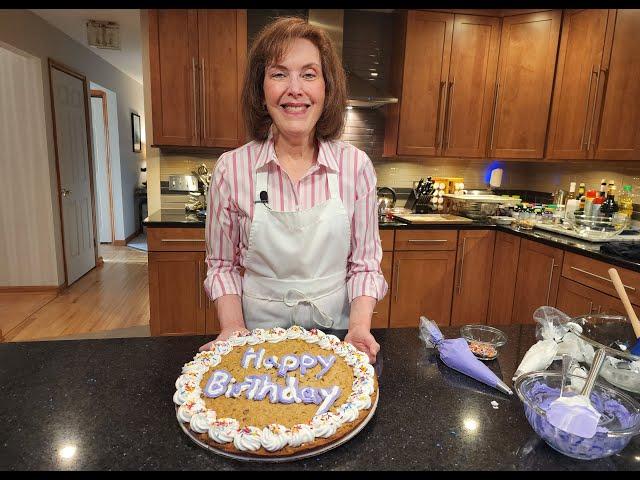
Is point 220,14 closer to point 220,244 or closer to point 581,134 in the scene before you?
point 220,244

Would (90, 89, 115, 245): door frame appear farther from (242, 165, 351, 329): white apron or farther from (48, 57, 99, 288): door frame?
(242, 165, 351, 329): white apron

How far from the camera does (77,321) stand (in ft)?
11.6

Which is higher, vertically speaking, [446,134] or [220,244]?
[446,134]

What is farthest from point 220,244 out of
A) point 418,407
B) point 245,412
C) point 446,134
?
point 446,134

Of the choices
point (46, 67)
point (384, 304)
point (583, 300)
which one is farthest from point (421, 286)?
point (46, 67)

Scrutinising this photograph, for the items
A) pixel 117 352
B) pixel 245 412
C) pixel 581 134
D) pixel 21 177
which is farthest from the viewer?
pixel 21 177

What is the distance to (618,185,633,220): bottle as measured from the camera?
113 inches

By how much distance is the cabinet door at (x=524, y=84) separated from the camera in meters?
3.11

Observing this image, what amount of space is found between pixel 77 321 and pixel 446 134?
334cm

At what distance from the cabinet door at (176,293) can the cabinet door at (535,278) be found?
2.18 metres

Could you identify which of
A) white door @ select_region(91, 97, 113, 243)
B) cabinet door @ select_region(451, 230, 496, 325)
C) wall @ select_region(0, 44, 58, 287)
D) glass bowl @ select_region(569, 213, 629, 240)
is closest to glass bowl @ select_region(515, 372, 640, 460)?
glass bowl @ select_region(569, 213, 629, 240)

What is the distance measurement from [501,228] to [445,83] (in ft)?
3.85

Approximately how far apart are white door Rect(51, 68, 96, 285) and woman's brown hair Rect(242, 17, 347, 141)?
3.81 metres

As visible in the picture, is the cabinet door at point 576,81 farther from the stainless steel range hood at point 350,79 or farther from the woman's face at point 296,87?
the woman's face at point 296,87
